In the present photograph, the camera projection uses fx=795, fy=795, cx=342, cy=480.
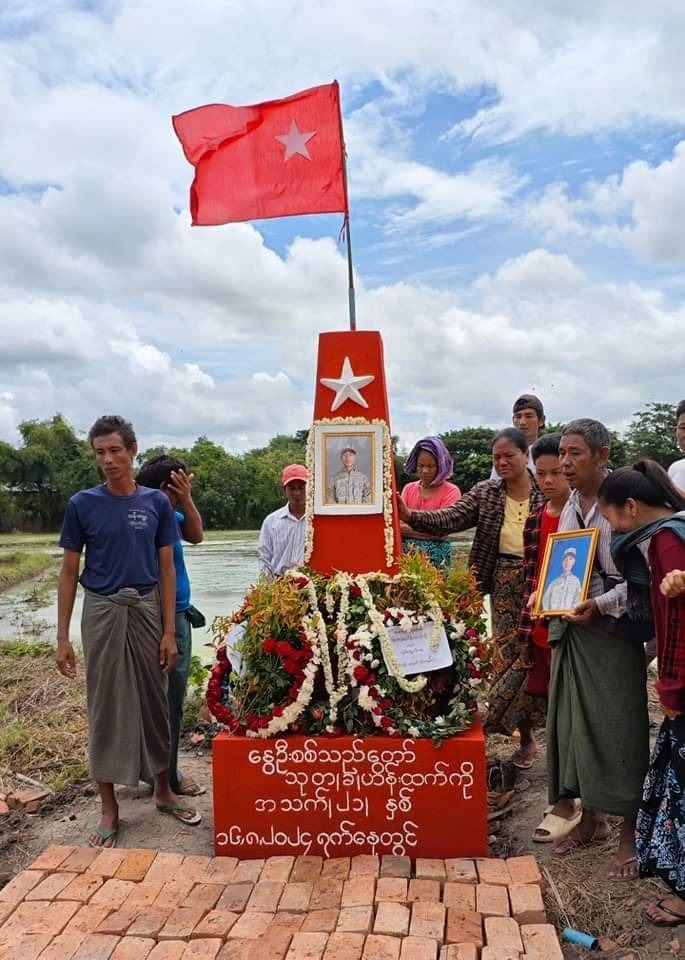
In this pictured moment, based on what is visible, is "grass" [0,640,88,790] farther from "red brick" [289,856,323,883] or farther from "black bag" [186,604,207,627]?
"red brick" [289,856,323,883]

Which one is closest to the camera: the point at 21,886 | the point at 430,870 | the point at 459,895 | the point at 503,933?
the point at 503,933

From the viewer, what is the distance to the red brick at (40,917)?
8.42 feet

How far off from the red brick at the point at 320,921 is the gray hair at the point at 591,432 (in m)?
1.91

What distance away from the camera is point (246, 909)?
269 cm

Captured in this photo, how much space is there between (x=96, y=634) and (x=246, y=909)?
4.15 ft

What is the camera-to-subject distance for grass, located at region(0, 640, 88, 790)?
178 inches

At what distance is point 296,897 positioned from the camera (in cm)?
275

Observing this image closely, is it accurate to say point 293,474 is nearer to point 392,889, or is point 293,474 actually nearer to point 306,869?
point 306,869

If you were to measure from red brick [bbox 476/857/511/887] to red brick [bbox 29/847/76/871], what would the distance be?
5.17 ft

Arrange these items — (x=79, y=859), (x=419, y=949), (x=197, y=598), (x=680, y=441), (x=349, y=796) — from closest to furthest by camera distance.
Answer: (x=419, y=949)
(x=79, y=859)
(x=349, y=796)
(x=680, y=441)
(x=197, y=598)

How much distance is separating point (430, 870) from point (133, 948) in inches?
43.0

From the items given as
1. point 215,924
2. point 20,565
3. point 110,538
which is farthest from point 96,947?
point 20,565

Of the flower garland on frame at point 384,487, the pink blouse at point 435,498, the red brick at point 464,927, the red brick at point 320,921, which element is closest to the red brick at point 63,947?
the red brick at point 320,921

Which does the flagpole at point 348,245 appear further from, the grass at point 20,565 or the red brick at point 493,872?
the grass at point 20,565
